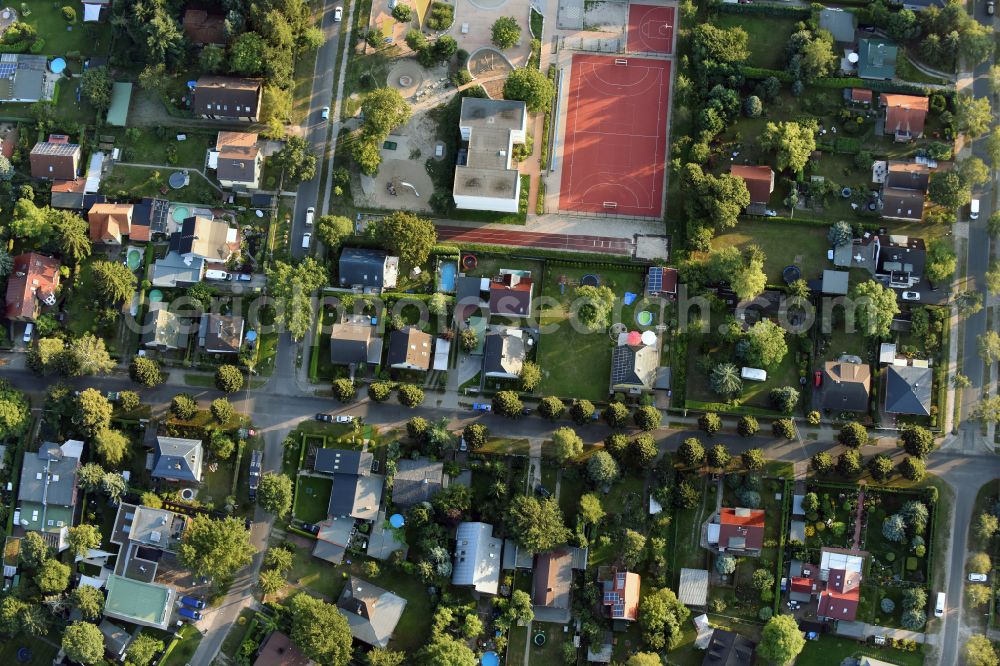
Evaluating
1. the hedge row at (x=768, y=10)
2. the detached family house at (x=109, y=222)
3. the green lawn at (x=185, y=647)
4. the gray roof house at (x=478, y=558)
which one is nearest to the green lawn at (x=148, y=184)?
the detached family house at (x=109, y=222)

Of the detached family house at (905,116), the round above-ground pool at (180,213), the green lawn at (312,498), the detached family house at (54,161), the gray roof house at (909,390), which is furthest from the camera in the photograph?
the detached family house at (54,161)

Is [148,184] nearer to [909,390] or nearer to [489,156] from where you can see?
[489,156]

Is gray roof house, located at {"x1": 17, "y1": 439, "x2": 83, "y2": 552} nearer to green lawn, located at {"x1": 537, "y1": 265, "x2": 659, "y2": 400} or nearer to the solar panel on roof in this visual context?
green lawn, located at {"x1": 537, "y1": 265, "x2": 659, "y2": 400}

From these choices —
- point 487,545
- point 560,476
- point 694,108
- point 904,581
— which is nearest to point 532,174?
point 694,108

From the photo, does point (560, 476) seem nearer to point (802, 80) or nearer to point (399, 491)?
point (399, 491)

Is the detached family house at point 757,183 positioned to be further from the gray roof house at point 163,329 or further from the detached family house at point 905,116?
the gray roof house at point 163,329

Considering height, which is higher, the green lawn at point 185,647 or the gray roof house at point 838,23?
the gray roof house at point 838,23
